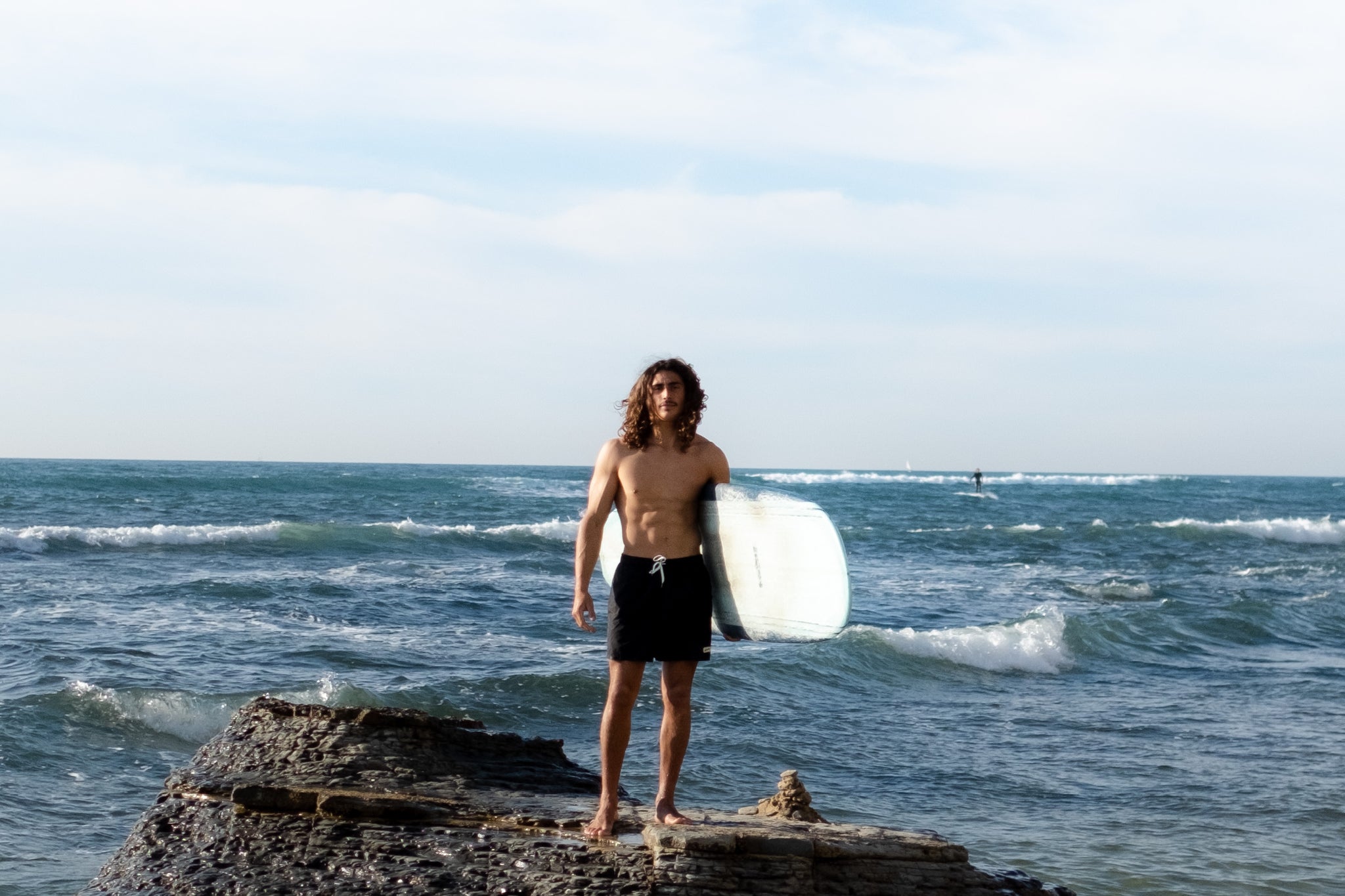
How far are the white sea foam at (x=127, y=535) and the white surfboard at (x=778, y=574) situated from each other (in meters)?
20.7

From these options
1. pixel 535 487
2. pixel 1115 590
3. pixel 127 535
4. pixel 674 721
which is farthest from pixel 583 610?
pixel 535 487

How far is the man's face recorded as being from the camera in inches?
171

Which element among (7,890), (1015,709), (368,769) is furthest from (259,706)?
(1015,709)

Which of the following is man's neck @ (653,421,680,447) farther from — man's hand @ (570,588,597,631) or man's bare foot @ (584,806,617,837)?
man's bare foot @ (584,806,617,837)

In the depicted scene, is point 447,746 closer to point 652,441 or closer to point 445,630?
point 652,441

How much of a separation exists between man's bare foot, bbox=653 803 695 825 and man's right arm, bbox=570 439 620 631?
2.30 feet

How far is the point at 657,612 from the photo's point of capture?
4312mm

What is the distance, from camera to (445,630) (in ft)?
43.6

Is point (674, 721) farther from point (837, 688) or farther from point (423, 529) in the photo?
point (423, 529)

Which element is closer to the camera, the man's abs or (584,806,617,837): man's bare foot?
(584,806,617,837): man's bare foot

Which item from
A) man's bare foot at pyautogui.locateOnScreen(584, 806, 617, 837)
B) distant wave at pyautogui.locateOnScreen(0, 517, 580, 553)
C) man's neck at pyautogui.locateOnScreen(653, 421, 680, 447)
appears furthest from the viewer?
distant wave at pyautogui.locateOnScreen(0, 517, 580, 553)

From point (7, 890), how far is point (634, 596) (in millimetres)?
3190

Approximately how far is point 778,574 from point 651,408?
0.87 m

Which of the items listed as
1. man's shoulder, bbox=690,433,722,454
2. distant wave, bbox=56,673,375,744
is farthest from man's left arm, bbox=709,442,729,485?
distant wave, bbox=56,673,375,744
